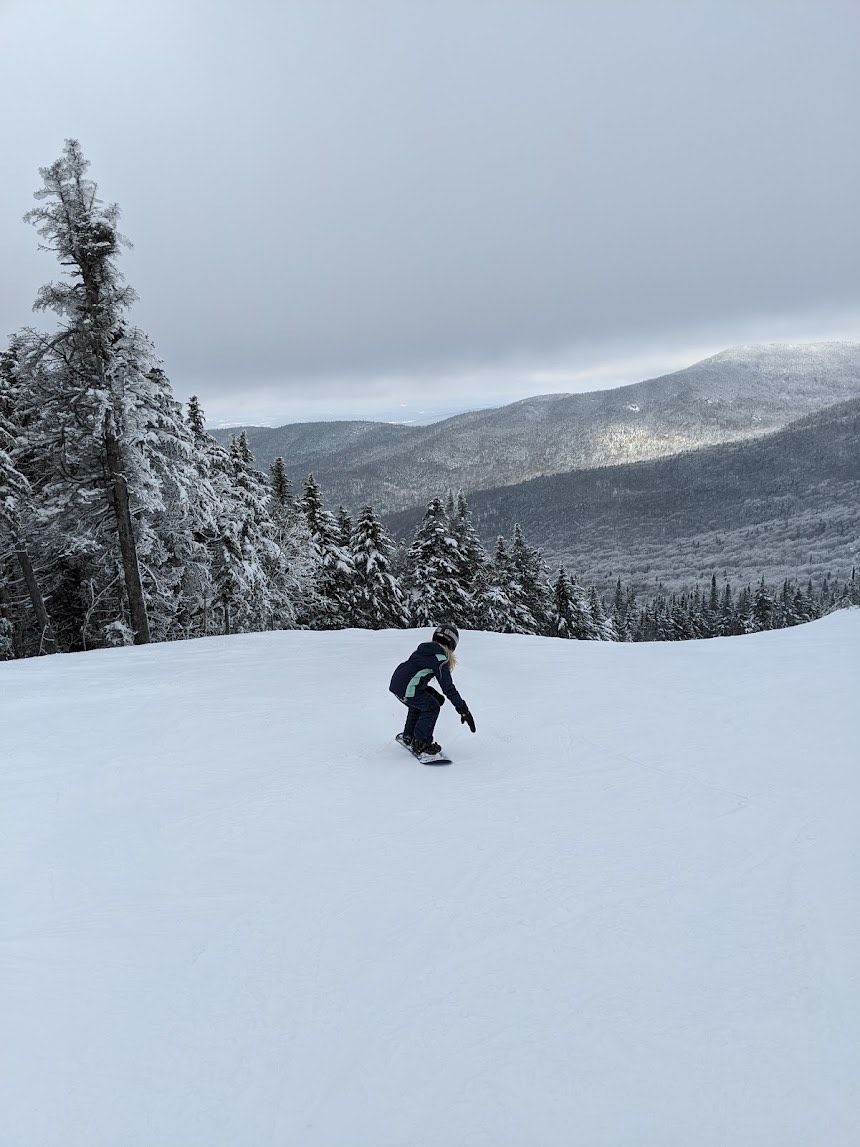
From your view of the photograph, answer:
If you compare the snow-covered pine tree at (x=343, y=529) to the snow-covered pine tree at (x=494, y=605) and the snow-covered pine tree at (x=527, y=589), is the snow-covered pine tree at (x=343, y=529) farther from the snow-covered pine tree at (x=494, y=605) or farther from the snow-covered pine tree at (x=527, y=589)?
the snow-covered pine tree at (x=527, y=589)

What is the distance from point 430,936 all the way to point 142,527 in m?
16.4

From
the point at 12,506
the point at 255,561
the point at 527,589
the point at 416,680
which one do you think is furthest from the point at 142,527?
the point at 527,589

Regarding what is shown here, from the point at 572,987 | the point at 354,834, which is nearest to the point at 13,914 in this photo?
the point at 354,834

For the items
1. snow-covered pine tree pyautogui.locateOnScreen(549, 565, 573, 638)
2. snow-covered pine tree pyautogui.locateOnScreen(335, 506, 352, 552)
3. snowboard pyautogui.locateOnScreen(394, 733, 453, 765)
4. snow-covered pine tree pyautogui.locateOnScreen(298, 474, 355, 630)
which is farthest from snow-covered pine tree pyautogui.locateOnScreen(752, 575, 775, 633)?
snowboard pyautogui.locateOnScreen(394, 733, 453, 765)

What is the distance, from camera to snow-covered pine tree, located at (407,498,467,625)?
31.0 meters

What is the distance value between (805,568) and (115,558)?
688 ft

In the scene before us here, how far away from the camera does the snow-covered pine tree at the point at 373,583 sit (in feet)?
101

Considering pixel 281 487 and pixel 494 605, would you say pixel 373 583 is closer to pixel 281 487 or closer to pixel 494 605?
pixel 494 605

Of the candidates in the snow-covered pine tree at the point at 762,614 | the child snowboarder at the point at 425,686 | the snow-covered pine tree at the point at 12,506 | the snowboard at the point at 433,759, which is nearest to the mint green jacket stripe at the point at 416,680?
the child snowboarder at the point at 425,686

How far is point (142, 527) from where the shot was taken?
17.5 m

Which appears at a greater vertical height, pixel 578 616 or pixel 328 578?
pixel 328 578

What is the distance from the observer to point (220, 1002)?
3.34 m

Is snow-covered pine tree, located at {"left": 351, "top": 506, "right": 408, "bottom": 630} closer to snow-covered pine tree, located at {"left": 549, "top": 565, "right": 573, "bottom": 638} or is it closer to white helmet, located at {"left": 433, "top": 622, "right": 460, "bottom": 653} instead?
snow-covered pine tree, located at {"left": 549, "top": 565, "right": 573, "bottom": 638}

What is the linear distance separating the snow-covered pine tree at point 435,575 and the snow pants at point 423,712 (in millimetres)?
23913
